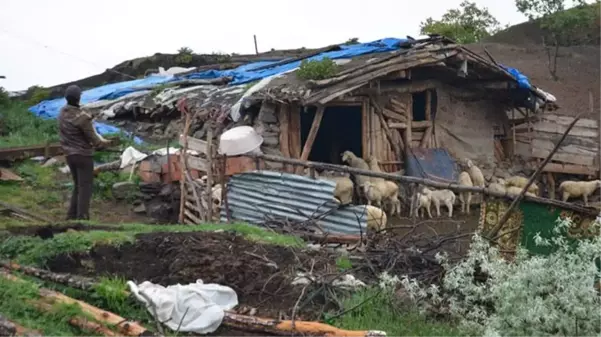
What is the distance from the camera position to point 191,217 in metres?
12.2

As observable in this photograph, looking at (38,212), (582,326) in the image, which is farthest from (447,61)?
(582,326)

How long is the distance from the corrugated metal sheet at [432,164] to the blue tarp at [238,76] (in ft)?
7.45

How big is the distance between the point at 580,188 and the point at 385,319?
10.8 meters

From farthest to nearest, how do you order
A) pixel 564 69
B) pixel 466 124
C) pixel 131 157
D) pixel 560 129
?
pixel 564 69 < pixel 560 129 < pixel 466 124 < pixel 131 157

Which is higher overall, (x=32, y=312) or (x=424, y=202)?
(x=32, y=312)

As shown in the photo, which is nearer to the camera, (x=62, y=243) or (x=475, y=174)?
(x=62, y=243)

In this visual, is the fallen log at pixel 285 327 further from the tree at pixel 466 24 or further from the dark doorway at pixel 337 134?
the tree at pixel 466 24

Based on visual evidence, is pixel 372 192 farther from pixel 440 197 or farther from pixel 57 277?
pixel 57 277

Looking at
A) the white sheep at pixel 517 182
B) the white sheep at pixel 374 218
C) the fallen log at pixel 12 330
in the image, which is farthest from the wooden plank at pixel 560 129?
the fallen log at pixel 12 330

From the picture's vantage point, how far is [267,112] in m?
14.1

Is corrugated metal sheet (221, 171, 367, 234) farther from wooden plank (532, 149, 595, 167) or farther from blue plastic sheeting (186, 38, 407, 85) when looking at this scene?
wooden plank (532, 149, 595, 167)

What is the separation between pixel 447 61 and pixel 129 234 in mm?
8792

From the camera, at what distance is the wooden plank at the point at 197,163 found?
12462mm

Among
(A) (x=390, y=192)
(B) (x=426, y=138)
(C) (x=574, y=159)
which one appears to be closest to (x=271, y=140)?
(A) (x=390, y=192)
